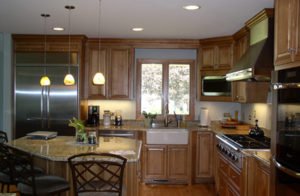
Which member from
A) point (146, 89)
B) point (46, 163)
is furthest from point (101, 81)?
point (146, 89)

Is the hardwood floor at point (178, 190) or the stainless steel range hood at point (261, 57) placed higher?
the stainless steel range hood at point (261, 57)

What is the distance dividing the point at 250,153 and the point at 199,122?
2797 millimetres

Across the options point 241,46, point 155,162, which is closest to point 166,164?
point 155,162

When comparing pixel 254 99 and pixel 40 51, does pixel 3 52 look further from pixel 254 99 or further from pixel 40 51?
pixel 254 99

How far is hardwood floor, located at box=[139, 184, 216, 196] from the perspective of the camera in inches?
198

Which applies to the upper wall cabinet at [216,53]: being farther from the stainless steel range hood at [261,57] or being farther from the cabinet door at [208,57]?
the stainless steel range hood at [261,57]

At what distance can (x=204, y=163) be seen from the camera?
5.60 meters

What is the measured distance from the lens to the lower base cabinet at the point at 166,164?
556cm

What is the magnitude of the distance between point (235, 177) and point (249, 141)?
1.59 feet

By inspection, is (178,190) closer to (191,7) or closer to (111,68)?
(111,68)

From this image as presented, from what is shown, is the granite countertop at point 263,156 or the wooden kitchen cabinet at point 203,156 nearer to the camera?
the granite countertop at point 263,156

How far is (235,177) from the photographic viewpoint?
3.77m

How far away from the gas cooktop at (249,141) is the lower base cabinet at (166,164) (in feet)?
4.30

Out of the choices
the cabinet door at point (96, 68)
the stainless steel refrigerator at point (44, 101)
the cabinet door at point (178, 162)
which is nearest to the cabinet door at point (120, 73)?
the cabinet door at point (96, 68)
